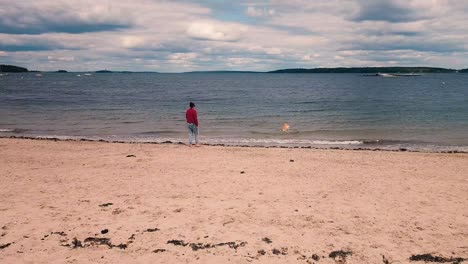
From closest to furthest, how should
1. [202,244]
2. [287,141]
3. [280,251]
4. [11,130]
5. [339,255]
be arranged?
[339,255]
[280,251]
[202,244]
[287,141]
[11,130]

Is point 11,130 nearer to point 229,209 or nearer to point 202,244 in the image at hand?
point 229,209

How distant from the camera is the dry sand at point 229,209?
25.1 feet

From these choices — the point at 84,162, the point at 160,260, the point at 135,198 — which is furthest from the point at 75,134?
the point at 160,260

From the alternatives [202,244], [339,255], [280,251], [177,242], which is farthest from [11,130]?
[339,255]

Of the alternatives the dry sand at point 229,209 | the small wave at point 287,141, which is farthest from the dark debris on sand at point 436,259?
the small wave at point 287,141

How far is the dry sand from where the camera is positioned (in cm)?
766

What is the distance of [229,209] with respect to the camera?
32.4ft

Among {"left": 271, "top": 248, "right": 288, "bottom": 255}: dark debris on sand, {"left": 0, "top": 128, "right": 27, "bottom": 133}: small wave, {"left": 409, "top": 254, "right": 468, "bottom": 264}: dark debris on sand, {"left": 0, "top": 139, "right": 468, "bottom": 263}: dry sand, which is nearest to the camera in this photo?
{"left": 409, "top": 254, "right": 468, "bottom": 264}: dark debris on sand

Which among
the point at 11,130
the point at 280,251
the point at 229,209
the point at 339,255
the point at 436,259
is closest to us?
the point at 436,259

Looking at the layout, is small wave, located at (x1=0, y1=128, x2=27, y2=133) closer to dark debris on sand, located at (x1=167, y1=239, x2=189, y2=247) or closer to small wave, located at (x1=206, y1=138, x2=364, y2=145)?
small wave, located at (x1=206, y1=138, x2=364, y2=145)

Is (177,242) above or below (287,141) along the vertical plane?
above

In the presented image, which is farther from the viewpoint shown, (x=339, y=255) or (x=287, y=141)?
(x=287, y=141)

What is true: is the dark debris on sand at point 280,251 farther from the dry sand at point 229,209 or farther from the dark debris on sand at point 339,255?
the dark debris on sand at point 339,255

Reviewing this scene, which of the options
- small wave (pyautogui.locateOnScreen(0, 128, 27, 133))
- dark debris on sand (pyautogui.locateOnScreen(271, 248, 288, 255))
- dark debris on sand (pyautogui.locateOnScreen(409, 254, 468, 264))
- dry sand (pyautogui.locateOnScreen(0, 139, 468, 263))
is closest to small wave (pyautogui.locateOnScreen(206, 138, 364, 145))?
dry sand (pyautogui.locateOnScreen(0, 139, 468, 263))
